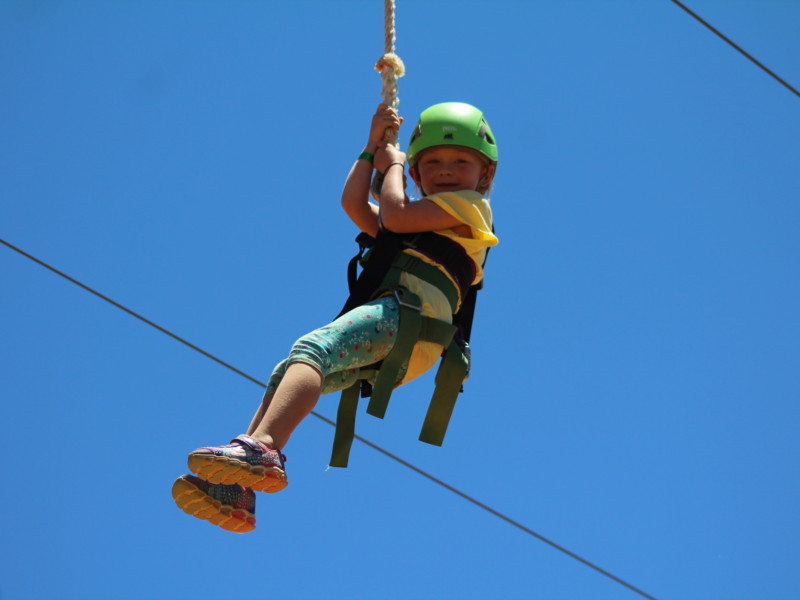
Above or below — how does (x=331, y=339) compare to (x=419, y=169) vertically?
below

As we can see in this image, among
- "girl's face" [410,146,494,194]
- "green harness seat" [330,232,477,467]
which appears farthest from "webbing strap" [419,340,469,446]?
"girl's face" [410,146,494,194]

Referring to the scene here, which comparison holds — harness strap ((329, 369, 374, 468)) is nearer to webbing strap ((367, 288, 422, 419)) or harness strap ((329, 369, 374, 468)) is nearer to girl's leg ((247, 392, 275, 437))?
webbing strap ((367, 288, 422, 419))

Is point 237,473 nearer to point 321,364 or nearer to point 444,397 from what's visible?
point 321,364

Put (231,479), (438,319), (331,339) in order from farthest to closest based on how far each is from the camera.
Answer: (438,319) → (331,339) → (231,479)

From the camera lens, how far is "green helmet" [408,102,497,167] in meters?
5.45

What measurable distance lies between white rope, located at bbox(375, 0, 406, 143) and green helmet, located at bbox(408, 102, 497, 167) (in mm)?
121

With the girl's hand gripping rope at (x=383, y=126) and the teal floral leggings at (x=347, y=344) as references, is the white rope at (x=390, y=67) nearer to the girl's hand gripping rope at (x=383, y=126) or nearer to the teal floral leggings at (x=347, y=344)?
the girl's hand gripping rope at (x=383, y=126)

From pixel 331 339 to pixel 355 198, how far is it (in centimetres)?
78

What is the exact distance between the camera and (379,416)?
5.16 m

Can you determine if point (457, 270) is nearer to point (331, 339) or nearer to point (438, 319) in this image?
point (438, 319)

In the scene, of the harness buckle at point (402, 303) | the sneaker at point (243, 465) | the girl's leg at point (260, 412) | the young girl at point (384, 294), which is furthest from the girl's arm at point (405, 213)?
the sneaker at point (243, 465)

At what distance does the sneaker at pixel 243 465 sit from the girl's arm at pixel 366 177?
125 centimetres

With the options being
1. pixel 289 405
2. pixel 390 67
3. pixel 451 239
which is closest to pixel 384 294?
pixel 451 239

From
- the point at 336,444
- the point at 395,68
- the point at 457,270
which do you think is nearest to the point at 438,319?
the point at 457,270
